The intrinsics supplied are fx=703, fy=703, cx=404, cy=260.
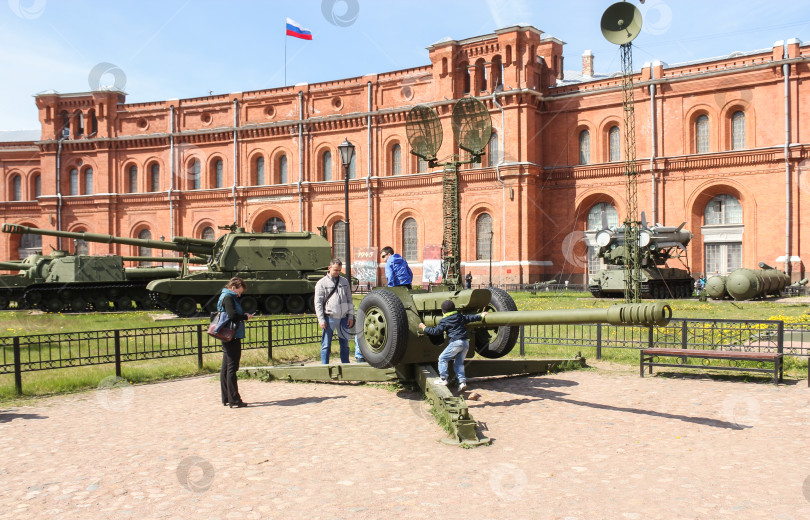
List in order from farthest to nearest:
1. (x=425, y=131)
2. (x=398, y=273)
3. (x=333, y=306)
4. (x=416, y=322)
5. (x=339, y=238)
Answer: (x=339, y=238) → (x=425, y=131) → (x=333, y=306) → (x=398, y=273) → (x=416, y=322)

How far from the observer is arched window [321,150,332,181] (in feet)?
143

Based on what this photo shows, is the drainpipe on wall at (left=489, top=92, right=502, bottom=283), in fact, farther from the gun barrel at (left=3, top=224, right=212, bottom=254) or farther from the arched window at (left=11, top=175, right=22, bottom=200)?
the arched window at (left=11, top=175, right=22, bottom=200)

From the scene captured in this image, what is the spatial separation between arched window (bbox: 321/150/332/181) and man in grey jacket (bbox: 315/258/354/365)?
33531 millimetres

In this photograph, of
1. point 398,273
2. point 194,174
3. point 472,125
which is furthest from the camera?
point 194,174

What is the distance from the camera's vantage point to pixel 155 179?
47938 millimetres

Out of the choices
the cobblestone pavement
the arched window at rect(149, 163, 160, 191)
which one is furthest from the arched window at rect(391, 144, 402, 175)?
the cobblestone pavement

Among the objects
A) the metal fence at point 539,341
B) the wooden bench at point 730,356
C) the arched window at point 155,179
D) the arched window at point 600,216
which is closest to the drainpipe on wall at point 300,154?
the arched window at point 155,179

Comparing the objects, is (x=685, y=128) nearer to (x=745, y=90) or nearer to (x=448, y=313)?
(x=745, y=90)

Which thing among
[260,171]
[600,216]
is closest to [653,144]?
[600,216]

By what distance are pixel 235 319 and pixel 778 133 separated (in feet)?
105

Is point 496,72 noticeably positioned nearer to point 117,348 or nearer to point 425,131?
point 425,131

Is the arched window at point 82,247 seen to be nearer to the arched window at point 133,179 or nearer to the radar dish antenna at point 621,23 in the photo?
the arched window at point 133,179

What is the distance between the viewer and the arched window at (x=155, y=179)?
47781 mm

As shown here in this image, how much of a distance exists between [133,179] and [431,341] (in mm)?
44687
